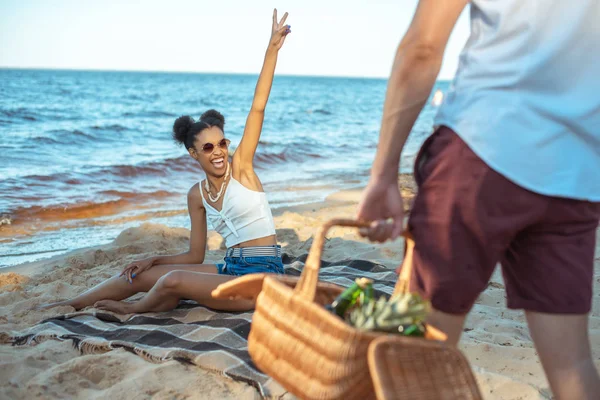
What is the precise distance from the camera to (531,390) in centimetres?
277

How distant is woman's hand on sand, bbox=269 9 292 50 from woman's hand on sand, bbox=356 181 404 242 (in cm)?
239

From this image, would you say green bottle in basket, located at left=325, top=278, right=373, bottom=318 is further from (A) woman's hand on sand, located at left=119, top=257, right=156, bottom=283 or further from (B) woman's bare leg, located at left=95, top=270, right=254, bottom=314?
(A) woman's hand on sand, located at left=119, top=257, right=156, bottom=283

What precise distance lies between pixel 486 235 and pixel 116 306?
3.20 meters

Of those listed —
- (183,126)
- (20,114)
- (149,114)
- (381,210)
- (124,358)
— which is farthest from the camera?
(149,114)

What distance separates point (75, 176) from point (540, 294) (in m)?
9.72

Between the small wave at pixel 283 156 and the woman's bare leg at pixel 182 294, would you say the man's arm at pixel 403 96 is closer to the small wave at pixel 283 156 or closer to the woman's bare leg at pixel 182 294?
the woman's bare leg at pixel 182 294

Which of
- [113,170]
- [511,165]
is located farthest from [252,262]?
[113,170]

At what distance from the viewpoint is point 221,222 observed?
444 cm

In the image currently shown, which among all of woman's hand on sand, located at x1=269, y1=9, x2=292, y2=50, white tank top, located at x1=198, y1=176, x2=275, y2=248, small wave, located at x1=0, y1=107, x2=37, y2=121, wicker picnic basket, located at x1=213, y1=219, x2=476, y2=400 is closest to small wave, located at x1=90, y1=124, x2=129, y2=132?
small wave, located at x1=0, y1=107, x2=37, y2=121

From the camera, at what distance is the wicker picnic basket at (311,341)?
1543 millimetres

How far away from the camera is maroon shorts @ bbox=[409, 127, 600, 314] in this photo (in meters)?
1.54

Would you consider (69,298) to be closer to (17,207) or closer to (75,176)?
(17,207)

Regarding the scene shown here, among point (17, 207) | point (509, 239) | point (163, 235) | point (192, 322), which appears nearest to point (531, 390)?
point (509, 239)

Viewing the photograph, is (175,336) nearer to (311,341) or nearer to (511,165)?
(311,341)
